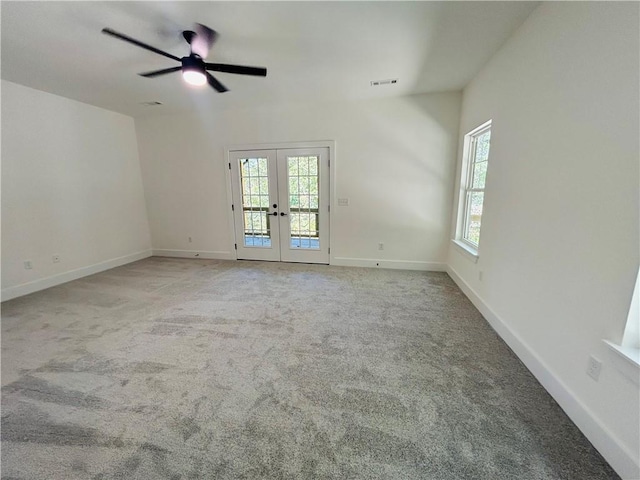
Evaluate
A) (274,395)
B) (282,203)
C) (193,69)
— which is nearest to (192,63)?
(193,69)

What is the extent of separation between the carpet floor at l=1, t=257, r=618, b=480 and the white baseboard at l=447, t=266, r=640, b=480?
0.05 m

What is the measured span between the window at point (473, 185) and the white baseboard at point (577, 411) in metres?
1.27

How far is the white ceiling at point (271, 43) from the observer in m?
1.92

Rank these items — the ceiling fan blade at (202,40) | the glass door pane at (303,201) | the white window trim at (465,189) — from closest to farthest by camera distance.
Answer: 1. the ceiling fan blade at (202,40)
2. the white window trim at (465,189)
3. the glass door pane at (303,201)

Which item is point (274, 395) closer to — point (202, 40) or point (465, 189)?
point (202, 40)

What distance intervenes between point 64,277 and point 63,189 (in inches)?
51.9

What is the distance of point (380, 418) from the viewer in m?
1.50

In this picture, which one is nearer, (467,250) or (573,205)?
(573,205)

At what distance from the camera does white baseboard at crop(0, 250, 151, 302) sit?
3.26m

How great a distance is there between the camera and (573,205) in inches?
61.4

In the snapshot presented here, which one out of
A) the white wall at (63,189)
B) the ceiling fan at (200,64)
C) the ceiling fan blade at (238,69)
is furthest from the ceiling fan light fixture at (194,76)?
the white wall at (63,189)

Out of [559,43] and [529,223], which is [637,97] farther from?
[529,223]

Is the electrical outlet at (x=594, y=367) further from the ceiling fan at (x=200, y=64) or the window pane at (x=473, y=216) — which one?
the ceiling fan at (x=200, y=64)

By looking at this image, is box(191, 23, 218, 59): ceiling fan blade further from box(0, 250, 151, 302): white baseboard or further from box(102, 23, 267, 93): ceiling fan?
box(0, 250, 151, 302): white baseboard
